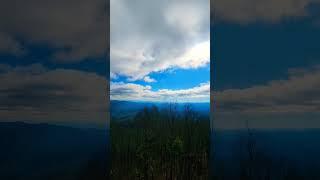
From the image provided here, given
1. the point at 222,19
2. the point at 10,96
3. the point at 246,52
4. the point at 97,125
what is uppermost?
the point at 222,19

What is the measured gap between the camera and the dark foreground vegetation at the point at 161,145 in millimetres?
3865

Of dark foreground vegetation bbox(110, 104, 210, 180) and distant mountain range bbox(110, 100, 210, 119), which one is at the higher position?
distant mountain range bbox(110, 100, 210, 119)

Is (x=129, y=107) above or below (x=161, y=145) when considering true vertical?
above

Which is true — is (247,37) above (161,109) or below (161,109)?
above

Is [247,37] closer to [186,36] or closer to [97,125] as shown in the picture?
[186,36]

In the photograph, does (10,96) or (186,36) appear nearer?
(10,96)

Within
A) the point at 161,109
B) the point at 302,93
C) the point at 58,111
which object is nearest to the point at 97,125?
the point at 58,111

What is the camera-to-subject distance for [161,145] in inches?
155

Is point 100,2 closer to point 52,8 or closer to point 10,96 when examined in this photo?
point 52,8

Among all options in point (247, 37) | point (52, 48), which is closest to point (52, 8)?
point (52, 48)

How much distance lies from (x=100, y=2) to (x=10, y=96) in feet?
3.78

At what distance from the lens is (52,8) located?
Result: 3.69 m

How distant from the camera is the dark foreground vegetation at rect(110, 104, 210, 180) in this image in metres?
3.87

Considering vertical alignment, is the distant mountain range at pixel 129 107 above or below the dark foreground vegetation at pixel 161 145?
above
